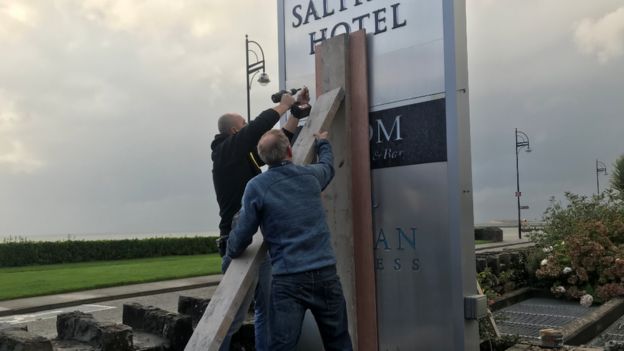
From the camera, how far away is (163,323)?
3895 millimetres

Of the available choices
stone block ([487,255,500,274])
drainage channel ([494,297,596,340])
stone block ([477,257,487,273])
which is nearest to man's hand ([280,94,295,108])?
drainage channel ([494,297,596,340])

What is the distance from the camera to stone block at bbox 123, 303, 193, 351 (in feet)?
12.5

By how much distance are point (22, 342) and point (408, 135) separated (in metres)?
2.55

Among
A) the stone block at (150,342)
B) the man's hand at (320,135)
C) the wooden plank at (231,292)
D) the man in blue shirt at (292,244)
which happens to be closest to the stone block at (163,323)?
the stone block at (150,342)

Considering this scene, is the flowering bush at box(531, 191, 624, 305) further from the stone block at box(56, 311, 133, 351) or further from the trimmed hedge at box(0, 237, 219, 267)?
the trimmed hedge at box(0, 237, 219, 267)

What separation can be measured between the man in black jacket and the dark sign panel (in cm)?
61

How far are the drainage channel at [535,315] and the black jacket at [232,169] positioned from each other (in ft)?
11.2

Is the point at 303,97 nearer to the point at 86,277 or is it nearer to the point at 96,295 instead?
the point at 96,295

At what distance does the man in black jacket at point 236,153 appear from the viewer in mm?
3925

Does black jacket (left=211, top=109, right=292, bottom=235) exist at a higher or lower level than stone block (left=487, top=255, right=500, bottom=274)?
higher

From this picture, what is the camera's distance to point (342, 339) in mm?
3205

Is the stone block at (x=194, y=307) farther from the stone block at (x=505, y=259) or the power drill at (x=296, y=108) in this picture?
the stone block at (x=505, y=259)

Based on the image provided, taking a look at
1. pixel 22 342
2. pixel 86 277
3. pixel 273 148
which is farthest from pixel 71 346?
pixel 86 277

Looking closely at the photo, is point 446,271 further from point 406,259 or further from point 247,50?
point 247,50
